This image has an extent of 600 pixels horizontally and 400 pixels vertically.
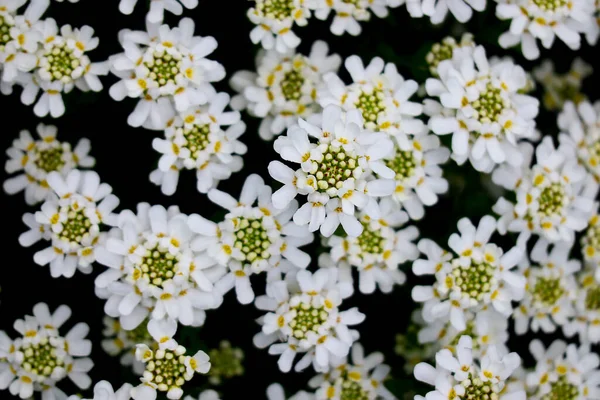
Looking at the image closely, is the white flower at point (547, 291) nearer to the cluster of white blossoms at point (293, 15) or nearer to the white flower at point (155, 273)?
the cluster of white blossoms at point (293, 15)

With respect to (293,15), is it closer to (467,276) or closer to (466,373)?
(467,276)

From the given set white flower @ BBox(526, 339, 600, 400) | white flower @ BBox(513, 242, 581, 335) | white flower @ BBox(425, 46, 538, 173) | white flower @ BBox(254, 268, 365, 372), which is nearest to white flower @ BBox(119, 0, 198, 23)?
white flower @ BBox(425, 46, 538, 173)

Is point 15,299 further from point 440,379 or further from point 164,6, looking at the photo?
point 440,379

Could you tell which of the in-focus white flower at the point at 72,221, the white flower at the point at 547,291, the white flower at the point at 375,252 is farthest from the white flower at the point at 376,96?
the in-focus white flower at the point at 72,221

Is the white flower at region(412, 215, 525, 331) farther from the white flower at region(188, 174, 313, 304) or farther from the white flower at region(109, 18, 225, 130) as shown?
the white flower at region(109, 18, 225, 130)

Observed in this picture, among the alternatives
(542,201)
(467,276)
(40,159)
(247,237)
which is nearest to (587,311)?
(542,201)

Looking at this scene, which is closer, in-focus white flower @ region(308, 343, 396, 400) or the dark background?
in-focus white flower @ region(308, 343, 396, 400)
